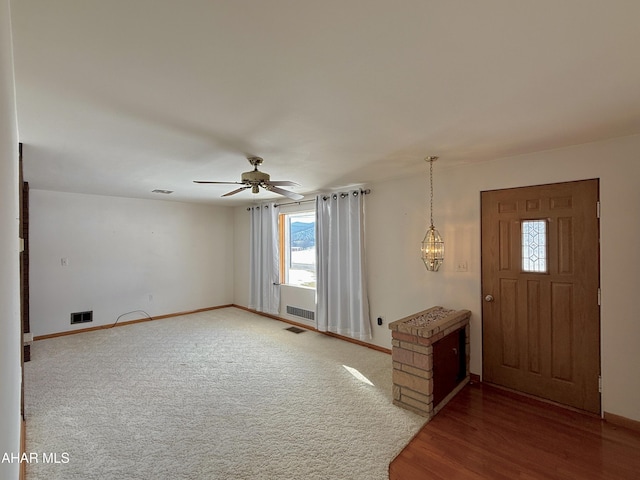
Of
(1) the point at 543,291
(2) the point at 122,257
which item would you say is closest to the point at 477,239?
(1) the point at 543,291

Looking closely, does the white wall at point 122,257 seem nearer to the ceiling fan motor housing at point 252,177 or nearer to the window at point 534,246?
the ceiling fan motor housing at point 252,177

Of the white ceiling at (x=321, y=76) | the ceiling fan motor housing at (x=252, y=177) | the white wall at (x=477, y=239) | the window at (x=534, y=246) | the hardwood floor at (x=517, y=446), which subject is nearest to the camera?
the white ceiling at (x=321, y=76)

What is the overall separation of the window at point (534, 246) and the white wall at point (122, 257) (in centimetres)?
553

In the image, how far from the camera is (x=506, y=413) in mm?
2590

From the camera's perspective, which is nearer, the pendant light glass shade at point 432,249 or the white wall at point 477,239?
the white wall at point 477,239

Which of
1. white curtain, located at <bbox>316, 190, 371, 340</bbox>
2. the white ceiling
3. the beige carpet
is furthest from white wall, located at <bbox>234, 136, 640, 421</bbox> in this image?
the beige carpet

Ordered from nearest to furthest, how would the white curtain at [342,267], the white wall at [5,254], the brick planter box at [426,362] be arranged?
the white wall at [5,254], the brick planter box at [426,362], the white curtain at [342,267]

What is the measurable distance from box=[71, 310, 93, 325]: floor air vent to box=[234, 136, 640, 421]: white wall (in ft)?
15.0

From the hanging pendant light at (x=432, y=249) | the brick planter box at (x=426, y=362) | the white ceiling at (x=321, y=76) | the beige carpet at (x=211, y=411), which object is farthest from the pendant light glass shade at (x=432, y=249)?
the beige carpet at (x=211, y=411)

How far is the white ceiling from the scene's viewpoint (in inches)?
44.1

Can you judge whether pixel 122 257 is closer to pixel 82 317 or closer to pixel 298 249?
pixel 82 317

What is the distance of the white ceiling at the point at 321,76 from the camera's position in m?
1.12

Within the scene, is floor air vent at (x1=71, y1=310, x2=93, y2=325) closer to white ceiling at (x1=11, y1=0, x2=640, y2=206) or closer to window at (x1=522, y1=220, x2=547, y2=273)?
white ceiling at (x1=11, y1=0, x2=640, y2=206)

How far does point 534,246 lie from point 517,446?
1.70 m
